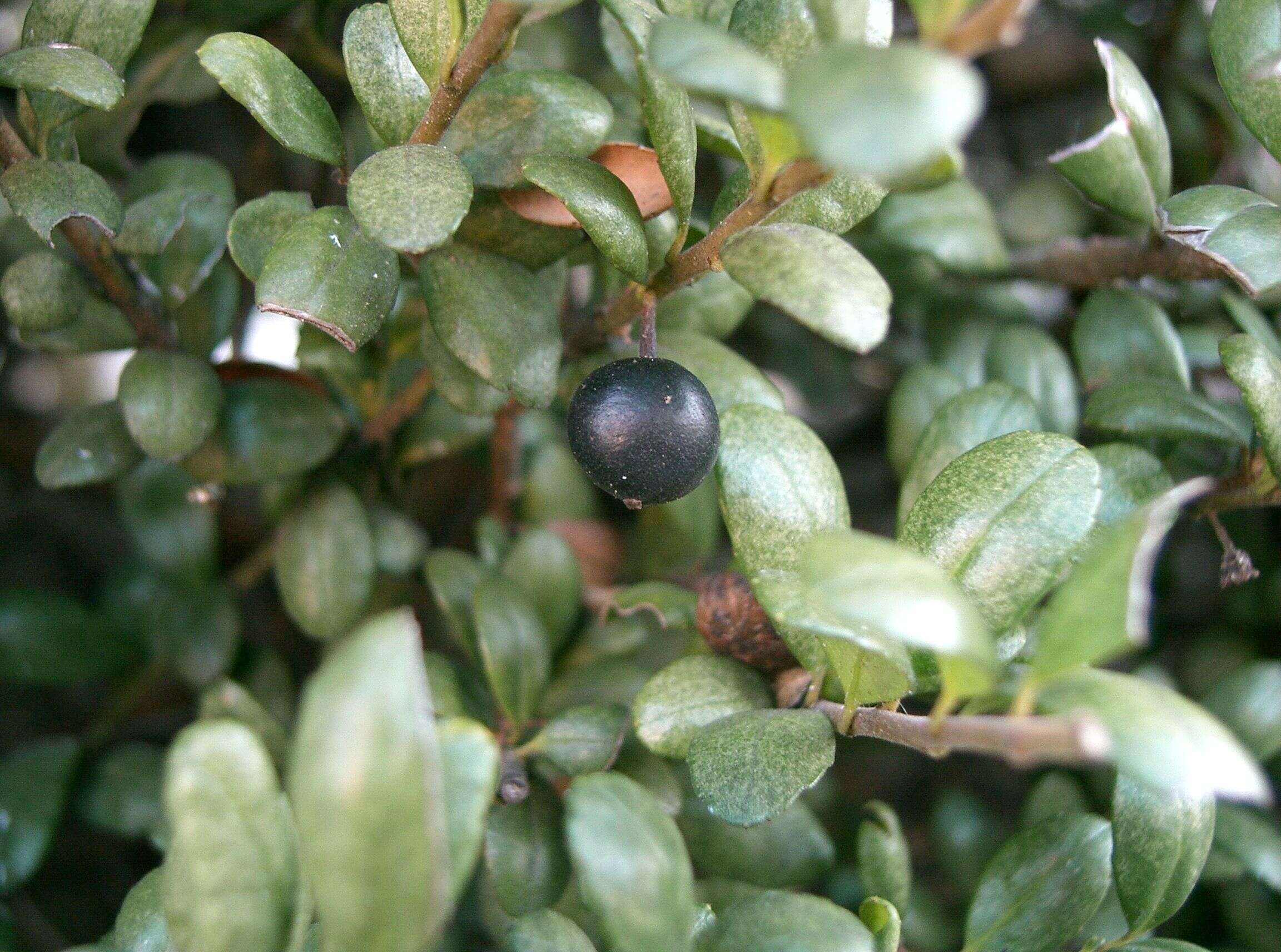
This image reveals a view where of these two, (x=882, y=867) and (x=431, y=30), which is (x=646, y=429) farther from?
(x=882, y=867)

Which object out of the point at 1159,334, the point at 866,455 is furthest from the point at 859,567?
the point at 866,455

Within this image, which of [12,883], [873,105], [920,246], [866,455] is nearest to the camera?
[873,105]

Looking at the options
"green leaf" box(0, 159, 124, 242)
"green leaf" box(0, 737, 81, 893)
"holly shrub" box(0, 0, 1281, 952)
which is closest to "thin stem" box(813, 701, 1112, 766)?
"holly shrub" box(0, 0, 1281, 952)

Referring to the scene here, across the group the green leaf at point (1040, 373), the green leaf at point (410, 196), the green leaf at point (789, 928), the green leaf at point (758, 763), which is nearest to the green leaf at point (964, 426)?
the green leaf at point (1040, 373)

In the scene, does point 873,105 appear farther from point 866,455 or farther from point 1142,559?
point 866,455

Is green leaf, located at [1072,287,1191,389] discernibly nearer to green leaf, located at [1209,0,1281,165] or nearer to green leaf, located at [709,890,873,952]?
green leaf, located at [1209,0,1281,165]

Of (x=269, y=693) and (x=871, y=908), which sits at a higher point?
(x=871, y=908)

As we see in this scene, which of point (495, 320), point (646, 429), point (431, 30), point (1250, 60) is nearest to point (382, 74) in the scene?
point (431, 30)
